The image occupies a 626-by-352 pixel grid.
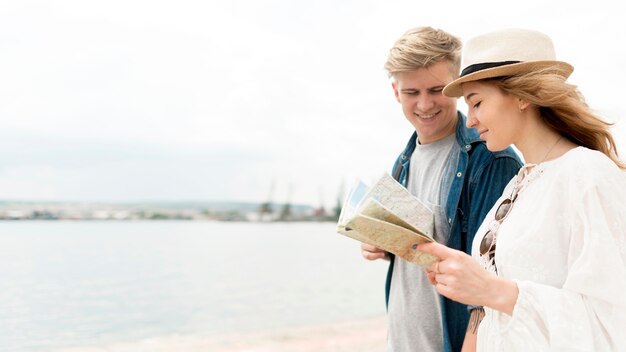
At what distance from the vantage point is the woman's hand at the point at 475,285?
49.6 inches

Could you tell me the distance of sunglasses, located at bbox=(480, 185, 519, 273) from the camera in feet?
4.80

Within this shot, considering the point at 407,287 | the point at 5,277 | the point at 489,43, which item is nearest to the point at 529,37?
the point at 489,43

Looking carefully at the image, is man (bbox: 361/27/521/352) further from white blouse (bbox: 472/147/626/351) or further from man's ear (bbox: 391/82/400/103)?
white blouse (bbox: 472/147/626/351)

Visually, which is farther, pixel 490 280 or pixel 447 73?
pixel 447 73

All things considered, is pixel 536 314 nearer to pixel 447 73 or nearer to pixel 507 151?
pixel 507 151

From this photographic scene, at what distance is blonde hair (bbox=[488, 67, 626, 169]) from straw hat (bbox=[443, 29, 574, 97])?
21 mm

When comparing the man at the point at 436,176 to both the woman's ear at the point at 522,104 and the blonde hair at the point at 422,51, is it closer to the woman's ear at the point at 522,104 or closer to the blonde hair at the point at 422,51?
the blonde hair at the point at 422,51

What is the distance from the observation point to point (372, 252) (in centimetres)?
203

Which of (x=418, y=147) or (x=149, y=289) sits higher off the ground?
(x=418, y=147)

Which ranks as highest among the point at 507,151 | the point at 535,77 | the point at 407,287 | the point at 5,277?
the point at 535,77

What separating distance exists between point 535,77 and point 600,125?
0.60 ft

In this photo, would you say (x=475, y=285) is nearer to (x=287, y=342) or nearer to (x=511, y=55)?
(x=511, y=55)

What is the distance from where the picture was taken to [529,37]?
57.3 inches

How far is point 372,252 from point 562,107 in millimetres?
830
